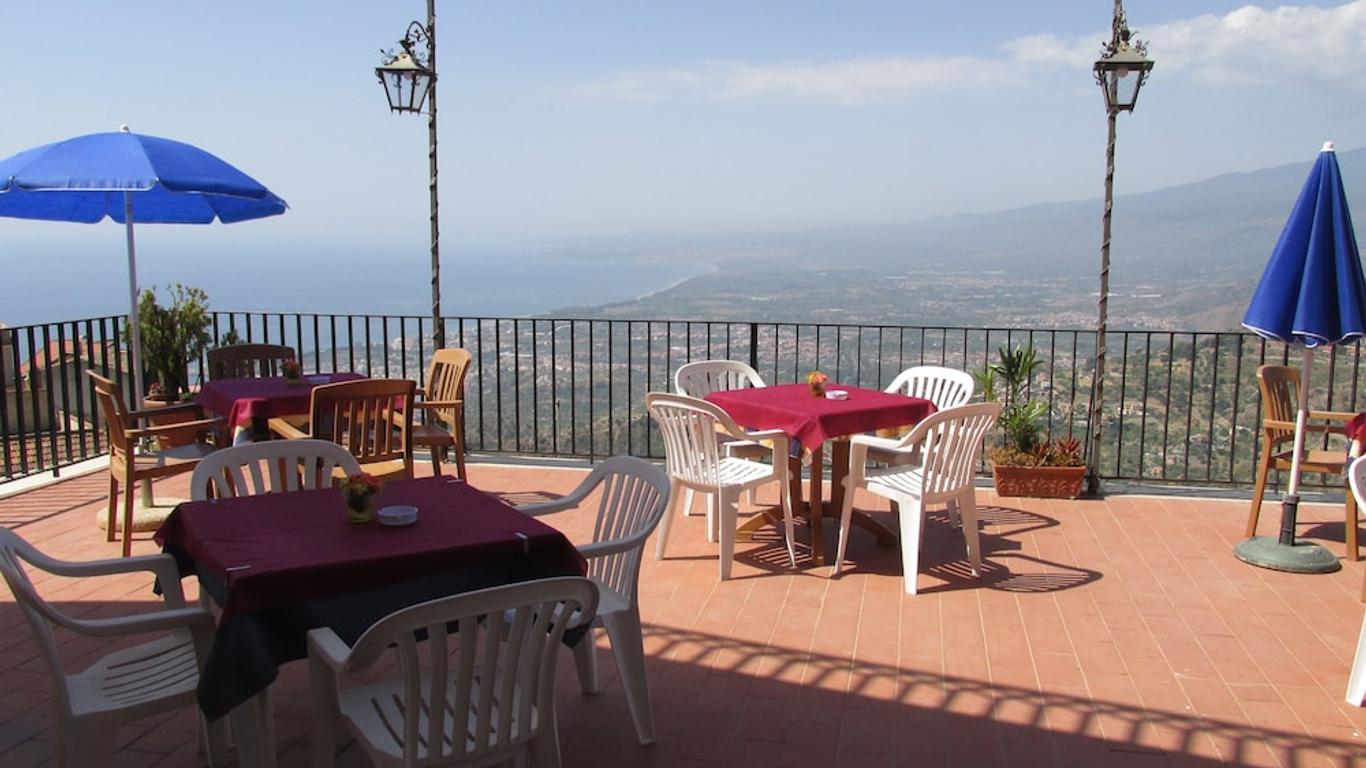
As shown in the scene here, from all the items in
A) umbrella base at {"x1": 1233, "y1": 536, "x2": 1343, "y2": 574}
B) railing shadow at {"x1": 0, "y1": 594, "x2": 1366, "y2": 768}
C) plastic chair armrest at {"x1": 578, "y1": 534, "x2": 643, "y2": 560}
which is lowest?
railing shadow at {"x1": 0, "y1": 594, "x2": 1366, "y2": 768}

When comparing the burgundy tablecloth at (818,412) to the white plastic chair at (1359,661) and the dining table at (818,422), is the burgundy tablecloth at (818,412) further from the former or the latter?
the white plastic chair at (1359,661)

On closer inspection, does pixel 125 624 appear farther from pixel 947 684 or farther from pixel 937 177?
pixel 937 177

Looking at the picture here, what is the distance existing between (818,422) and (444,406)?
212cm

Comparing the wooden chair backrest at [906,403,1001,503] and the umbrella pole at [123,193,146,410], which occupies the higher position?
the umbrella pole at [123,193,146,410]

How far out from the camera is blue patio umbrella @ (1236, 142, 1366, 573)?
4457 millimetres

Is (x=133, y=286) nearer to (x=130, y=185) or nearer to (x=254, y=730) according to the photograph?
(x=130, y=185)

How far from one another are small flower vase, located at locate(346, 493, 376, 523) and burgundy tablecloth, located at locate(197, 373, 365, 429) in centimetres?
253

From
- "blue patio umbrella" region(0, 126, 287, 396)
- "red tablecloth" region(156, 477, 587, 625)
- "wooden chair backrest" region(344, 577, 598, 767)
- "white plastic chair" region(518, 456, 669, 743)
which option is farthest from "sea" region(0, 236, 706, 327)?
"wooden chair backrest" region(344, 577, 598, 767)

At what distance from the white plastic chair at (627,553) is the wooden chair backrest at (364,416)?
1.79 metres

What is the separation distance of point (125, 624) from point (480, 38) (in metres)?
9.79

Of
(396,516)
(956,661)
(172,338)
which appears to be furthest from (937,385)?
(172,338)

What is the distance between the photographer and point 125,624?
7.34ft

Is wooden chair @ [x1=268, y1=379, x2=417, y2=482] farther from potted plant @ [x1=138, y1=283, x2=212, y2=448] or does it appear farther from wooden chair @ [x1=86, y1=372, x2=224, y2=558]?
potted plant @ [x1=138, y1=283, x2=212, y2=448]

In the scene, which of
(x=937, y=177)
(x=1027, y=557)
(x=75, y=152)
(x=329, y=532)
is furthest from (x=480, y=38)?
(x=937, y=177)
